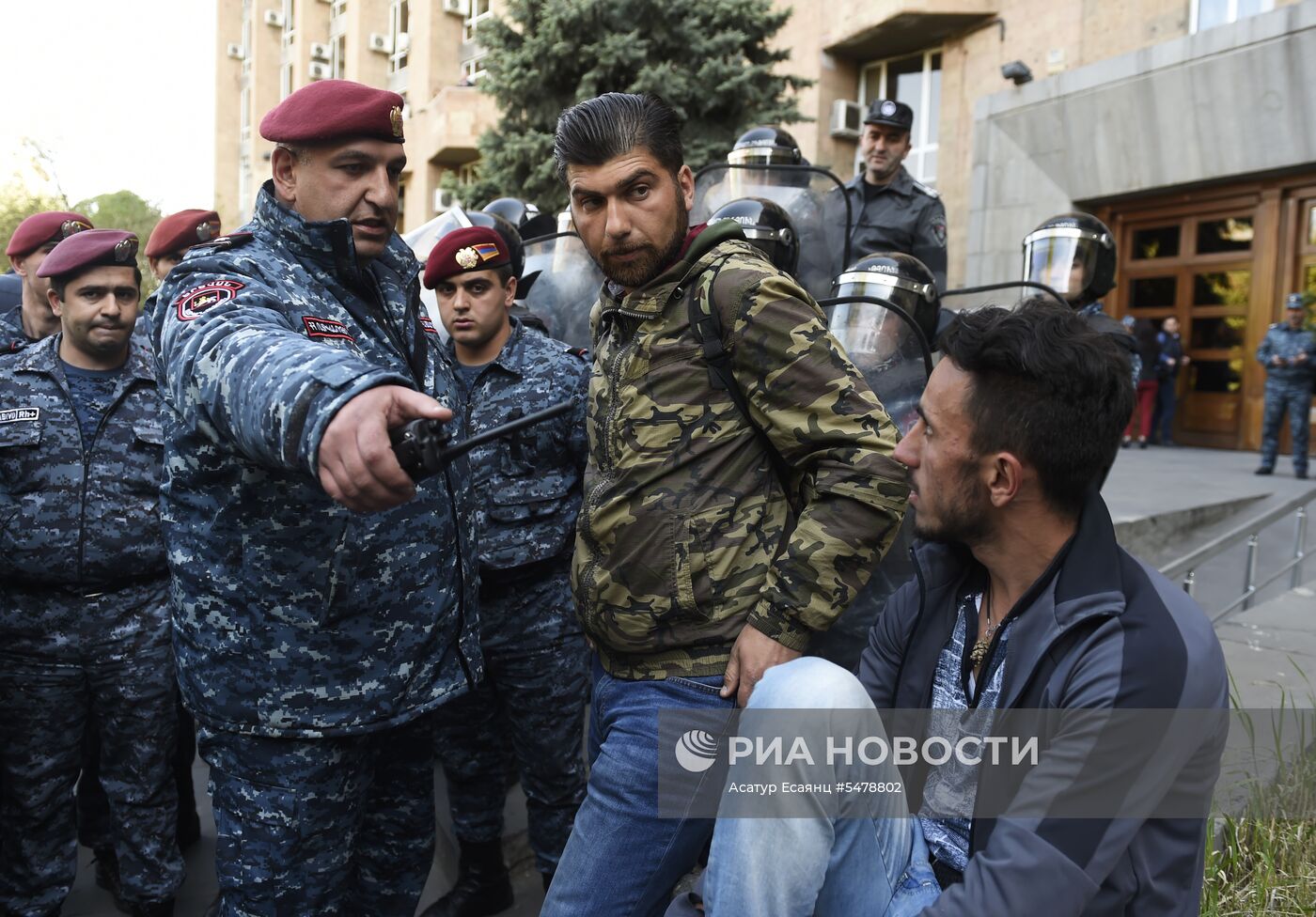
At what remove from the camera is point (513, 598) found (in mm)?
2984

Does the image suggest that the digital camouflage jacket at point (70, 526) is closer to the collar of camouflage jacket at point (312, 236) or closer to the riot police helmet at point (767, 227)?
the collar of camouflage jacket at point (312, 236)

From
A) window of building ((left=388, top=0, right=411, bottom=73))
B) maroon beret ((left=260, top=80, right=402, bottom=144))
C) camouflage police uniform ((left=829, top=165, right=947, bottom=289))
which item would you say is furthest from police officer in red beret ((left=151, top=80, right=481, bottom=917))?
window of building ((left=388, top=0, right=411, bottom=73))

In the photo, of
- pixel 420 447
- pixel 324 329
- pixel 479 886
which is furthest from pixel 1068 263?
pixel 420 447

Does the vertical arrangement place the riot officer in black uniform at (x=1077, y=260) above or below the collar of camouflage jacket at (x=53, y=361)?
above

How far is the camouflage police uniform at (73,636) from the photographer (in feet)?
9.93

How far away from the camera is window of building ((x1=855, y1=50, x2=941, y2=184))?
15195 millimetres

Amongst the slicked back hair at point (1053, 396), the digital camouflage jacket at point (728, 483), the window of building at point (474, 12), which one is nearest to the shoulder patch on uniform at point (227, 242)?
the digital camouflage jacket at point (728, 483)

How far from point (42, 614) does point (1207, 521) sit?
22.4ft

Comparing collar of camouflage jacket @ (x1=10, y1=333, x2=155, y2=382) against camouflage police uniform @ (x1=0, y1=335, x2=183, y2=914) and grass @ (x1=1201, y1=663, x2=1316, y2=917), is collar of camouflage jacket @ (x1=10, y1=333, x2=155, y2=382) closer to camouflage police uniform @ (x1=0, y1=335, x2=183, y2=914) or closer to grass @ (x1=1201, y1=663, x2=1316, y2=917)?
camouflage police uniform @ (x1=0, y1=335, x2=183, y2=914)

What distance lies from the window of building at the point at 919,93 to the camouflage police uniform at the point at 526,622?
13232 millimetres

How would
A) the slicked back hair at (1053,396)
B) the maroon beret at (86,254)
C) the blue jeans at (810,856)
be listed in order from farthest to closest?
the maroon beret at (86,254)
the slicked back hair at (1053,396)
the blue jeans at (810,856)

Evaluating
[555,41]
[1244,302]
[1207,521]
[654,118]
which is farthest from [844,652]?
[1244,302]

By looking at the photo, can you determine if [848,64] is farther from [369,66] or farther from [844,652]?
[369,66]

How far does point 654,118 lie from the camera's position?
6.23 ft
